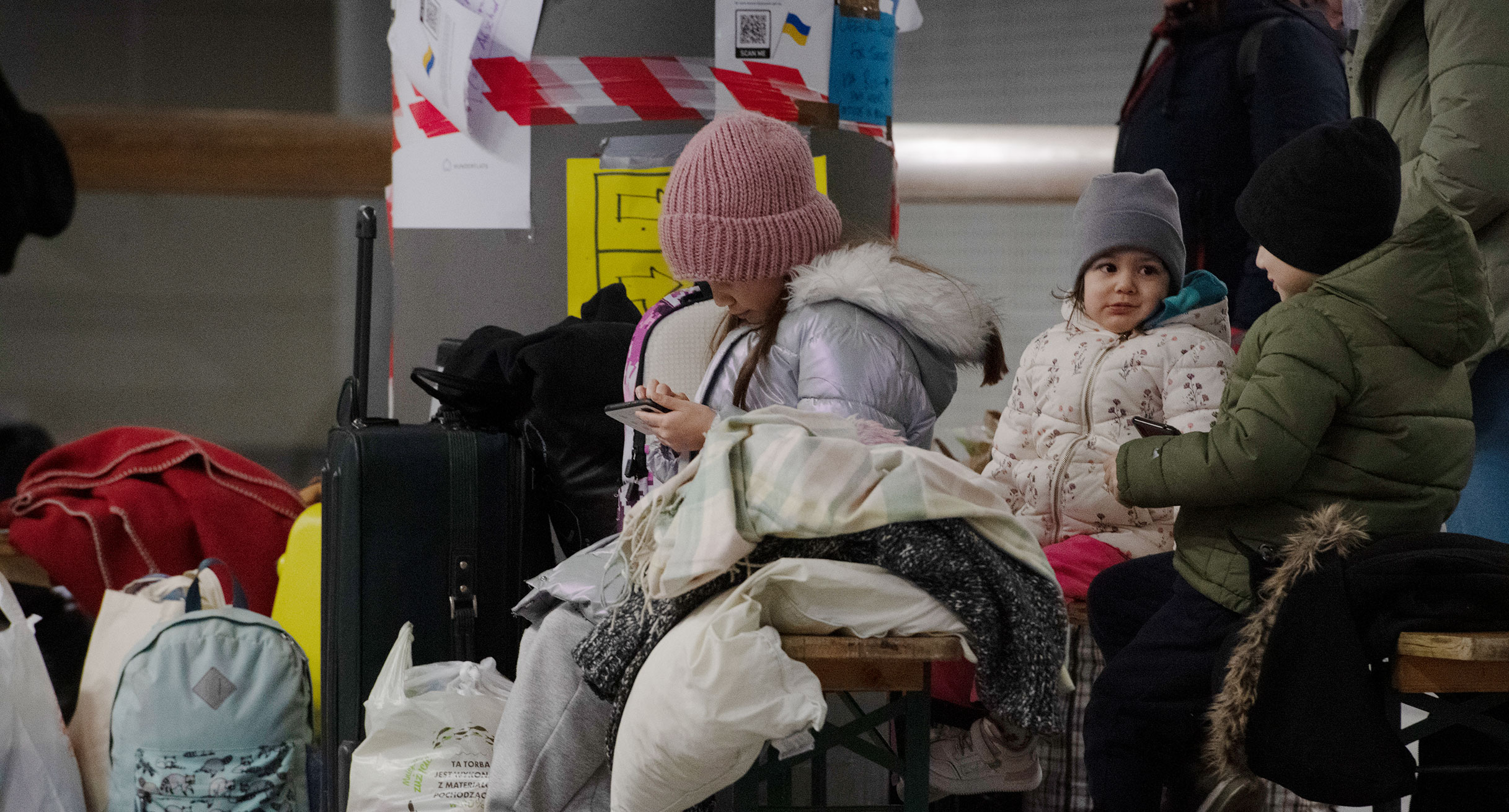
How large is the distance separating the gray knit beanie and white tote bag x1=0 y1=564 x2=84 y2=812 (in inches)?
82.8

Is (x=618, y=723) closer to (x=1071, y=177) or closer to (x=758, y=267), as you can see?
(x=758, y=267)

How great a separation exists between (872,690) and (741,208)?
0.78 m

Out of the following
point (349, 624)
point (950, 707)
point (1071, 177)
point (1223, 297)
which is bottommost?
point (950, 707)

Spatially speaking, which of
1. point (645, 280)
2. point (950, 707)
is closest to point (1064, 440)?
point (950, 707)

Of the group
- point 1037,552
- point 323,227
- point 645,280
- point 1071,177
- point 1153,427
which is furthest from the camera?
point 323,227

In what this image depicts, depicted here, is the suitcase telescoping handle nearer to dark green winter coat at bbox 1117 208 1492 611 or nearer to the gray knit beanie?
the gray knit beanie

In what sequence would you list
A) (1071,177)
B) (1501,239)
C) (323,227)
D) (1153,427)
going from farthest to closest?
(323,227) < (1071,177) < (1501,239) < (1153,427)

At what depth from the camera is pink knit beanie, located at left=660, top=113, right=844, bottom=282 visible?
197cm

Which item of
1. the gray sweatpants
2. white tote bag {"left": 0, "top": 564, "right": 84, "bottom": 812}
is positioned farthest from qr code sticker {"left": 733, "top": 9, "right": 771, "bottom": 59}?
white tote bag {"left": 0, "top": 564, "right": 84, "bottom": 812}

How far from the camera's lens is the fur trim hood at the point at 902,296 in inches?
76.6

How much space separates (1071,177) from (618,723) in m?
2.85

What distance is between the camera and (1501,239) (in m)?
2.09

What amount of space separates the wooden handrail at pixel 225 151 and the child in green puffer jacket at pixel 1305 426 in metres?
2.35

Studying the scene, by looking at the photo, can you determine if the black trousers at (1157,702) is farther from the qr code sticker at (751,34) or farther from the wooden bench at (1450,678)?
the qr code sticker at (751,34)
